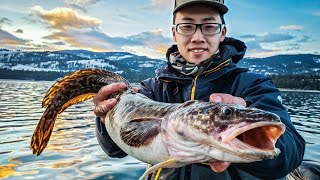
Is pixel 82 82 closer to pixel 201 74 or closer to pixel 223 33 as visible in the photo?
pixel 201 74

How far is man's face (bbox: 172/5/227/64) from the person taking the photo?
13.3 ft

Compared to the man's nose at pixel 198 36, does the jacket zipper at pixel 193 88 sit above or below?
below

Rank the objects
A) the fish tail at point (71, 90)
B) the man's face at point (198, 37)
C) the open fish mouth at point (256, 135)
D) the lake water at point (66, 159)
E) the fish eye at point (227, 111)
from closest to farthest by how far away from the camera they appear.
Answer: the open fish mouth at point (256, 135)
the fish eye at point (227, 111)
the man's face at point (198, 37)
the fish tail at point (71, 90)
the lake water at point (66, 159)

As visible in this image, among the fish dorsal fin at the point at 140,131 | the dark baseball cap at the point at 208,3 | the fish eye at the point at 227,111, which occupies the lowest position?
the fish dorsal fin at the point at 140,131

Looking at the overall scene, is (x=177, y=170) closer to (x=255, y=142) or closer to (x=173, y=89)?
(x=173, y=89)

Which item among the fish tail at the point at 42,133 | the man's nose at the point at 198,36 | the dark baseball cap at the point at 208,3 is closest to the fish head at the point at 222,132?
the man's nose at the point at 198,36

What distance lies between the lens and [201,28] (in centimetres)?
405

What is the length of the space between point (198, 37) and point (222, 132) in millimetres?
1927

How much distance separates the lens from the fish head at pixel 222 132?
219cm

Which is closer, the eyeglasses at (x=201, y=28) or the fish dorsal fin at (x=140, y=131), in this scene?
the fish dorsal fin at (x=140, y=131)

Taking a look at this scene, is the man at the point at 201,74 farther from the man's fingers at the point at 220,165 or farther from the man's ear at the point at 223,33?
the man's fingers at the point at 220,165

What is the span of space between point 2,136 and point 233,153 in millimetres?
12615

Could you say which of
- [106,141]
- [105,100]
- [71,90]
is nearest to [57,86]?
[71,90]

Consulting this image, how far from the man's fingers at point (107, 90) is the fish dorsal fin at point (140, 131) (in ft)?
2.44
